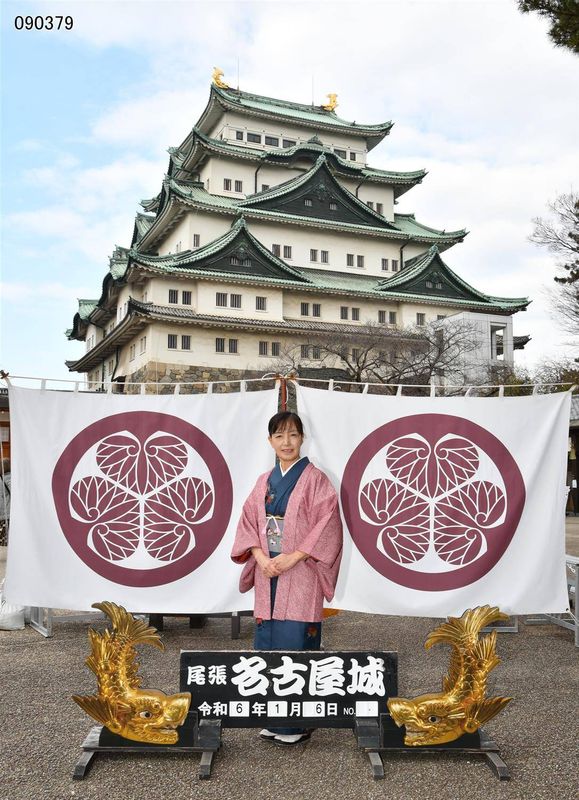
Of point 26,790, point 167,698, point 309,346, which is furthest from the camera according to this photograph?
point 309,346

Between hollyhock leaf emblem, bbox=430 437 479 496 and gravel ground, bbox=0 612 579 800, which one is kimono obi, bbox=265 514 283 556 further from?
hollyhock leaf emblem, bbox=430 437 479 496

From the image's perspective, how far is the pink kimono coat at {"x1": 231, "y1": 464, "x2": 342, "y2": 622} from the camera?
12.5 ft

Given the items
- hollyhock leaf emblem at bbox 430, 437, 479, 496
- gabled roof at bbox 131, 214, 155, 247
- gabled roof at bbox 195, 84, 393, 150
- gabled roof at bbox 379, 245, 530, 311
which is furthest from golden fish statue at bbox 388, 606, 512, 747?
gabled roof at bbox 131, 214, 155, 247

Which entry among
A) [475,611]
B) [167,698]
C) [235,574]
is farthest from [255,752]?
[235,574]

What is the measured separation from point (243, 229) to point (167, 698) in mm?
33283

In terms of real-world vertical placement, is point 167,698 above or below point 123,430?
below

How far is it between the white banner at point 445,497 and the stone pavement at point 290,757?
64 centimetres

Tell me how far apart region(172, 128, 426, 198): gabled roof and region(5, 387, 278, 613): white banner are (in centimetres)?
3609

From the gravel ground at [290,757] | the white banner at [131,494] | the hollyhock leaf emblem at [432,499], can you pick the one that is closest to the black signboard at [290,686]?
the gravel ground at [290,757]

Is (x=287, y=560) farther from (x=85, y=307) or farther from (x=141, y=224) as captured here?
(x=85, y=307)

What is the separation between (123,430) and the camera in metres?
5.71

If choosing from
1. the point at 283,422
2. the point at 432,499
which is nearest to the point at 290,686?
the point at 283,422

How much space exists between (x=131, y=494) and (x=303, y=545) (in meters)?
2.39

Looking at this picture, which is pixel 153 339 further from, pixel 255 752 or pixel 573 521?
pixel 255 752
